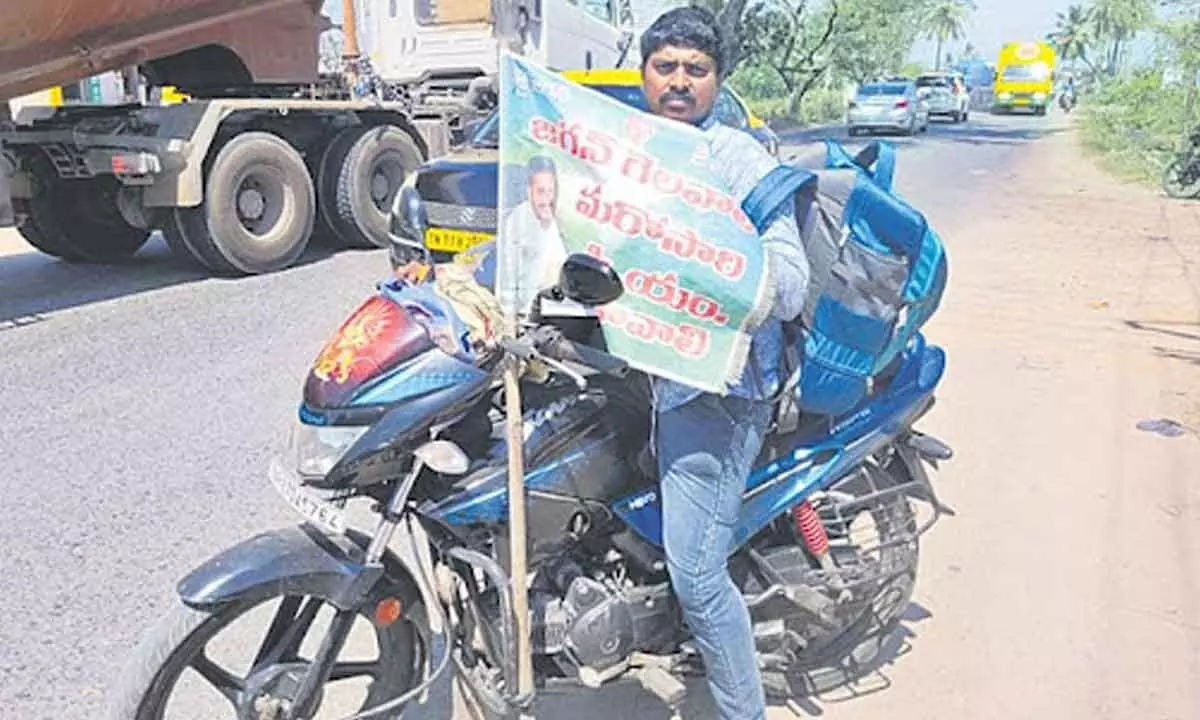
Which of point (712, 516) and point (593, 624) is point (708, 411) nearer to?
point (712, 516)

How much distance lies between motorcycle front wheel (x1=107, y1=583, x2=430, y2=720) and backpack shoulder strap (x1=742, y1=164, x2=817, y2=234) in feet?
4.00

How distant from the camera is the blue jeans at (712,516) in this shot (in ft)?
7.89

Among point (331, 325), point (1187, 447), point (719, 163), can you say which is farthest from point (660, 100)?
point (331, 325)

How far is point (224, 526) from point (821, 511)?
7.85 ft

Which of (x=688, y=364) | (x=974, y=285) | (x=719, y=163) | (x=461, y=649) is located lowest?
(x=974, y=285)

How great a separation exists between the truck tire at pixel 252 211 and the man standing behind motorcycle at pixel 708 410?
6780 mm

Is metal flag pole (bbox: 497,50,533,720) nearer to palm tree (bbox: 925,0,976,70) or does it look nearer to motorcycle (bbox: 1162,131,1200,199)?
motorcycle (bbox: 1162,131,1200,199)

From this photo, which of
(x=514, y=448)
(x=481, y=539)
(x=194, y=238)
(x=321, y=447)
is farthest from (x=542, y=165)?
(x=194, y=238)

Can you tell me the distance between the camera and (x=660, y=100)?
2400 mm

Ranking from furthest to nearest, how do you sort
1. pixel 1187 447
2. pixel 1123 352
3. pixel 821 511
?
1. pixel 1123 352
2. pixel 1187 447
3. pixel 821 511

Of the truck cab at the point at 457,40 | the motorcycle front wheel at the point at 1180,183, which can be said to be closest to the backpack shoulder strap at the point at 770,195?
the truck cab at the point at 457,40

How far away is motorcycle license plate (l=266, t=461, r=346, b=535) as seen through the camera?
7.32 feet

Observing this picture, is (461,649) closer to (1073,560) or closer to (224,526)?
(224,526)

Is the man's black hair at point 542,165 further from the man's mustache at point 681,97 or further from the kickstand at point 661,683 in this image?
the kickstand at point 661,683
